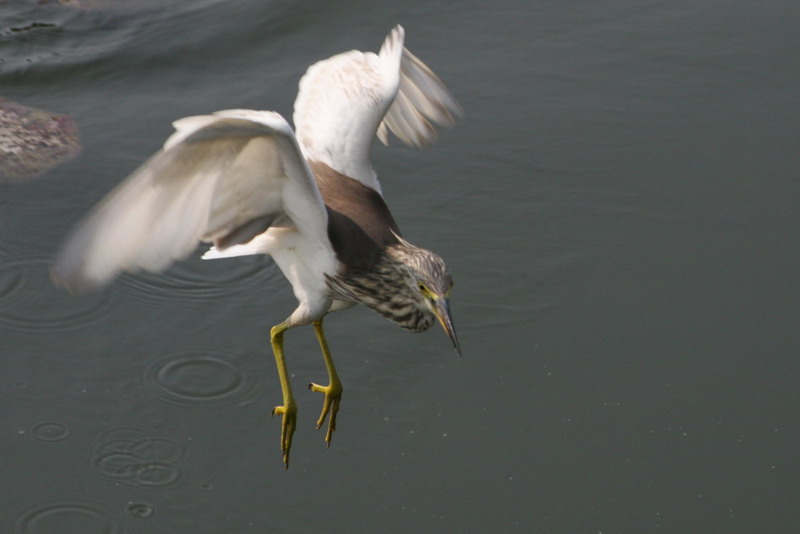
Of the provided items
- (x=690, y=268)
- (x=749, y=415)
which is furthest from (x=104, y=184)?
(x=749, y=415)

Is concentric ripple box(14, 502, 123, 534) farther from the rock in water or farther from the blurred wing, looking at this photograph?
the rock in water

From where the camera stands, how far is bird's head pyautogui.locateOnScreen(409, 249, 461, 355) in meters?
3.54

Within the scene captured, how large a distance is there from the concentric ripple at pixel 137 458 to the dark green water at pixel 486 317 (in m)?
0.01

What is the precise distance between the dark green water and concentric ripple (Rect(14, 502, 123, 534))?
0.4 inches

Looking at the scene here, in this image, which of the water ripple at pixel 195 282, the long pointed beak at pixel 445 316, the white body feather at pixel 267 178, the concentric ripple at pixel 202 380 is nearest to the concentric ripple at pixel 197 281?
the water ripple at pixel 195 282

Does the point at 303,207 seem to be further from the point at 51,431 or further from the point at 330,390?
the point at 51,431

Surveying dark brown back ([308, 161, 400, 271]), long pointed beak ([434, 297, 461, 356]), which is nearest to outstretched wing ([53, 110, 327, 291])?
dark brown back ([308, 161, 400, 271])

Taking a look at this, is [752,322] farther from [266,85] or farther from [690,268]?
[266,85]

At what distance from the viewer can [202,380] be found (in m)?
4.74

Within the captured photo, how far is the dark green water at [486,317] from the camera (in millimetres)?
4305

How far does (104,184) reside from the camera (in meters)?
5.71

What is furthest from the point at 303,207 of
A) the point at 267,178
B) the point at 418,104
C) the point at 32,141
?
the point at 32,141

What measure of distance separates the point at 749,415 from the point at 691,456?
327 millimetres

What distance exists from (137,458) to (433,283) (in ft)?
5.01
